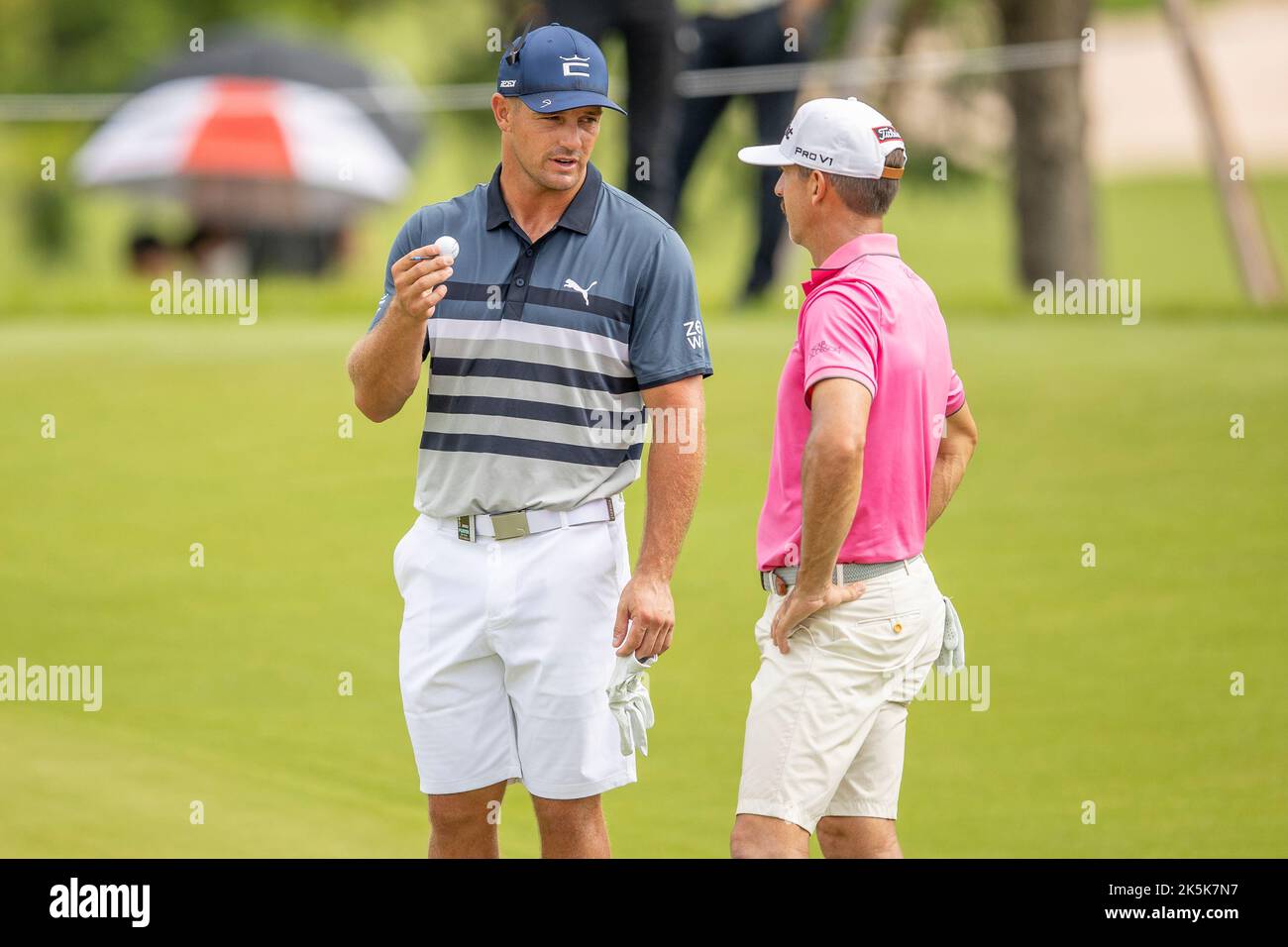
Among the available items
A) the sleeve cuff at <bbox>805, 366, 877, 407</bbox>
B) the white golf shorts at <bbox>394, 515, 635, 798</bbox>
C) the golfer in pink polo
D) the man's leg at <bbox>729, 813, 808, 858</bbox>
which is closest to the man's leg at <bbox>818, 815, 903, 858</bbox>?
the golfer in pink polo

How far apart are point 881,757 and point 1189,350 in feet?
23.2

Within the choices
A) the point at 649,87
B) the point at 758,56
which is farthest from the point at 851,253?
the point at 758,56

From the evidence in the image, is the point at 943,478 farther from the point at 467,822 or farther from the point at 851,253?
the point at 467,822

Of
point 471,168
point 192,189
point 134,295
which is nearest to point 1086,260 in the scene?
point 134,295

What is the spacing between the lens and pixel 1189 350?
35.4 feet

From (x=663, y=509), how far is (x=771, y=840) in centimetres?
80

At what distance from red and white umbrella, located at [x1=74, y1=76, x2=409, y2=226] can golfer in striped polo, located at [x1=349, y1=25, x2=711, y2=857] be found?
2782 cm

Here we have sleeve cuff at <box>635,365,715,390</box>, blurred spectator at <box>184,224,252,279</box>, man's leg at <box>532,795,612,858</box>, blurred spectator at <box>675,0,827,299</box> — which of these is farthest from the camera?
blurred spectator at <box>184,224,252,279</box>

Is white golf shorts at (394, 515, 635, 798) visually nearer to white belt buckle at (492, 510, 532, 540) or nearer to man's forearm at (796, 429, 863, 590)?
white belt buckle at (492, 510, 532, 540)

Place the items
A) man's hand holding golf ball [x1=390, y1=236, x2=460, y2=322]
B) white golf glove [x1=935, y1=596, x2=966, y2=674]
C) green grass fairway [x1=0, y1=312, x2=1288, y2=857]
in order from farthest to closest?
green grass fairway [x1=0, y1=312, x2=1288, y2=857] < white golf glove [x1=935, y1=596, x2=966, y2=674] < man's hand holding golf ball [x1=390, y1=236, x2=460, y2=322]

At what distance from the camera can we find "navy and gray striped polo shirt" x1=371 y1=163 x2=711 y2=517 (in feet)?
14.1

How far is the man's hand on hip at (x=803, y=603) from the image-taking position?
4168mm

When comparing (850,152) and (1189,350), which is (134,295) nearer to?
(1189,350)

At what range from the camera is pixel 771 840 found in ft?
13.7
